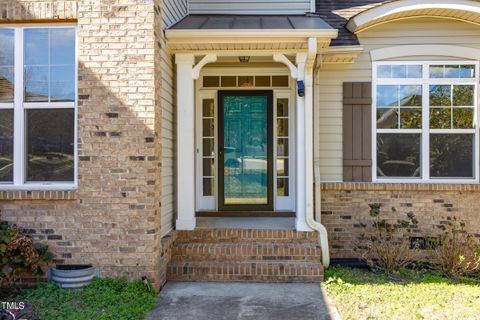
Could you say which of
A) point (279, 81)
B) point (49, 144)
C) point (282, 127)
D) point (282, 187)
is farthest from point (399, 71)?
point (49, 144)

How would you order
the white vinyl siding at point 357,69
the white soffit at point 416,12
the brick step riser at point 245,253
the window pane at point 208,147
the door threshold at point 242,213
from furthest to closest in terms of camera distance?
the window pane at point 208,147 < the door threshold at point 242,213 < the white vinyl siding at point 357,69 < the white soffit at point 416,12 < the brick step riser at point 245,253

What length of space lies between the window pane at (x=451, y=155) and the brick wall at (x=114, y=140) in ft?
14.4

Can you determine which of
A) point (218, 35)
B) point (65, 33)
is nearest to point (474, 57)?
point (218, 35)

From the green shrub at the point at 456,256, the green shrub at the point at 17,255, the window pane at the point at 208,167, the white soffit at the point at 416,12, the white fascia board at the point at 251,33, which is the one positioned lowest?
the green shrub at the point at 456,256

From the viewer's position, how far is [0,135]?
505 cm

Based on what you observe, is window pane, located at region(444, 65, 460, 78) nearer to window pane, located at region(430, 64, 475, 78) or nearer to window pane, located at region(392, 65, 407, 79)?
window pane, located at region(430, 64, 475, 78)

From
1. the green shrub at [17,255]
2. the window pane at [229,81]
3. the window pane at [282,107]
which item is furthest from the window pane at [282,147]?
the green shrub at [17,255]

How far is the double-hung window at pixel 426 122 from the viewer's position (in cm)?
659

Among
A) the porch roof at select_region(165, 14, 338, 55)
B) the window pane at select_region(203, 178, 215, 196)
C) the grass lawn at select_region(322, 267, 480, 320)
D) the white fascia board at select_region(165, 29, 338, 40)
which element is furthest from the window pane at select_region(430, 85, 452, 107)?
the window pane at select_region(203, 178, 215, 196)

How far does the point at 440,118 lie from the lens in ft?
21.7

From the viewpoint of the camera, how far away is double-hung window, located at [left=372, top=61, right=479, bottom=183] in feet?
21.6

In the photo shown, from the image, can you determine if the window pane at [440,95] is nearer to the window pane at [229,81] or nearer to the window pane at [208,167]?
the window pane at [229,81]

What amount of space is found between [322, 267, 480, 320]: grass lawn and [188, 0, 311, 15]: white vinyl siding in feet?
13.9

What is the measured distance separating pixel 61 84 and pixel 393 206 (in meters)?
4.99
